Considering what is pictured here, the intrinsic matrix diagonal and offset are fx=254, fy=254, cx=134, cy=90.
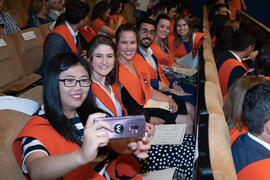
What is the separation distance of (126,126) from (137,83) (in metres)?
1.50

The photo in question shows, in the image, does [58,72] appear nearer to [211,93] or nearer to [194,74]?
[211,93]

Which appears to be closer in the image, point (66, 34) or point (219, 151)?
point (219, 151)

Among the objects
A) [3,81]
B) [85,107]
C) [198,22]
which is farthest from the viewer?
[198,22]

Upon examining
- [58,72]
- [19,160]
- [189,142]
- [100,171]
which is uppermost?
[58,72]

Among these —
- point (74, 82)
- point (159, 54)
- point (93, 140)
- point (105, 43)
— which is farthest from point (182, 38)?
point (93, 140)

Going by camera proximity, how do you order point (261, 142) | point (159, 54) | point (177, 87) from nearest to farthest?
point (261, 142)
point (177, 87)
point (159, 54)

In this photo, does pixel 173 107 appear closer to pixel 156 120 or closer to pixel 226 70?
pixel 156 120

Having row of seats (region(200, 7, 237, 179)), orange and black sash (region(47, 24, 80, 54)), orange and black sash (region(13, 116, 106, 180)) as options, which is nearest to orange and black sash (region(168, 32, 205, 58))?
orange and black sash (region(47, 24, 80, 54))

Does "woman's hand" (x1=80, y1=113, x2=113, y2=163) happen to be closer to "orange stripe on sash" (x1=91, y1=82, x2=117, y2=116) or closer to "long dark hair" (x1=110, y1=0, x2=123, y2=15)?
"orange stripe on sash" (x1=91, y1=82, x2=117, y2=116)

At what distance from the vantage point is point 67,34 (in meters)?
2.49

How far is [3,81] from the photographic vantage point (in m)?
2.32

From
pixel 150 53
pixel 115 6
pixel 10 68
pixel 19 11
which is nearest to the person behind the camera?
pixel 10 68

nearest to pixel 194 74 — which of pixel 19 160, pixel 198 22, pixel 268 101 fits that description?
pixel 268 101

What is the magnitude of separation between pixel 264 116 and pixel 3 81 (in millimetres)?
2143
